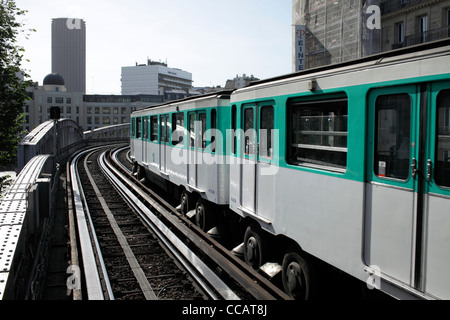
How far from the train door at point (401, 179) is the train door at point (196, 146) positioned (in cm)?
526

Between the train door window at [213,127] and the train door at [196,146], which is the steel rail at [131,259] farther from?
the train door window at [213,127]

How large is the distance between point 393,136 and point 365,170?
17.8 inches

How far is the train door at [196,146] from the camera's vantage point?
9195 millimetres

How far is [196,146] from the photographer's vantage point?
9625 mm

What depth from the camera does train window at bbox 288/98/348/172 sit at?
15.4 feet

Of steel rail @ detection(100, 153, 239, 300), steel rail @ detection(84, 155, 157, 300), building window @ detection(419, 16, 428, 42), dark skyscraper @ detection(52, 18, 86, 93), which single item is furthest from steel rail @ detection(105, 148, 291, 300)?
dark skyscraper @ detection(52, 18, 86, 93)

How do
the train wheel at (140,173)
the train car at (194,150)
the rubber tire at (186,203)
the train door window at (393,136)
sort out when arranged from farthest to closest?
the train wheel at (140,173) < the rubber tire at (186,203) < the train car at (194,150) < the train door window at (393,136)

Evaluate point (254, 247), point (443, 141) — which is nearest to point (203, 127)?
point (254, 247)

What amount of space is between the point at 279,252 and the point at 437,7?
21.3 meters

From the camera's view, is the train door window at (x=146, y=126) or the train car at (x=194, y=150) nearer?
the train car at (x=194, y=150)

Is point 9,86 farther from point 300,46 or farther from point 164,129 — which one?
point 300,46

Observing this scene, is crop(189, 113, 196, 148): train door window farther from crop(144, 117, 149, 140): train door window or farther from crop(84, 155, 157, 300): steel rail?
crop(144, 117, 149, 140): train door window

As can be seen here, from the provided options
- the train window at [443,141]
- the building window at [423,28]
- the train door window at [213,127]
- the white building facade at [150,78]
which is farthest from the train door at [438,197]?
the white building facade at [150,78]
